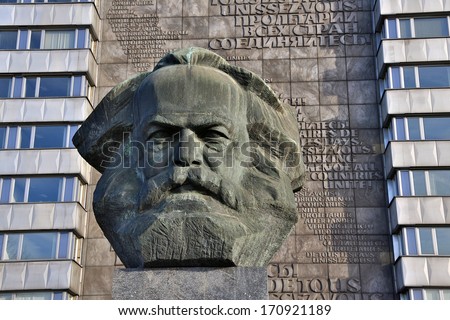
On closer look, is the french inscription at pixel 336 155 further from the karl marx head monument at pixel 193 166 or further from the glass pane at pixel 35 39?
the karl marx head monument at pixel 193 166

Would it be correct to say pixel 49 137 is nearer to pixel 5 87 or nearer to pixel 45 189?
pixel 45 189

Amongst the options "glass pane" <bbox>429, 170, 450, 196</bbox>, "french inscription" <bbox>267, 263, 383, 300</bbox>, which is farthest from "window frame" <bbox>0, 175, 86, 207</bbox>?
"glass pane" <bbox>429, 170, 450, 196</bbox>

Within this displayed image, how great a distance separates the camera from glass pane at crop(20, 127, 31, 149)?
20.0 meters

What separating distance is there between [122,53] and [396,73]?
28.3 ft

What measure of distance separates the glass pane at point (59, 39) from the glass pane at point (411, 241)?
12146 millimetres

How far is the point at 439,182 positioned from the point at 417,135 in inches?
60.6

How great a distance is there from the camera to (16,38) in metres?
20.9

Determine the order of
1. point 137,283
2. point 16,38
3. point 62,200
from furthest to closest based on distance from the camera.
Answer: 1. point 16,38
2. point 62,200
3. point 137,283

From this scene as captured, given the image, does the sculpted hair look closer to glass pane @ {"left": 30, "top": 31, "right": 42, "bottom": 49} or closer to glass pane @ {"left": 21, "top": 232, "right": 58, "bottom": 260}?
glass pane @ {"left": 21, "top": 232, "right": 58, "bottom": 260}

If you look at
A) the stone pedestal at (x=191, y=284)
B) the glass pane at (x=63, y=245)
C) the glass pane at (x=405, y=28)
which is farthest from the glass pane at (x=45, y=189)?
the stone pedestal at (x=191, y=284)

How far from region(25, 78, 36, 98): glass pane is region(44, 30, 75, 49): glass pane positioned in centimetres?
125

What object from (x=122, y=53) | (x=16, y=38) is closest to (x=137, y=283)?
(x=122, y=53)
